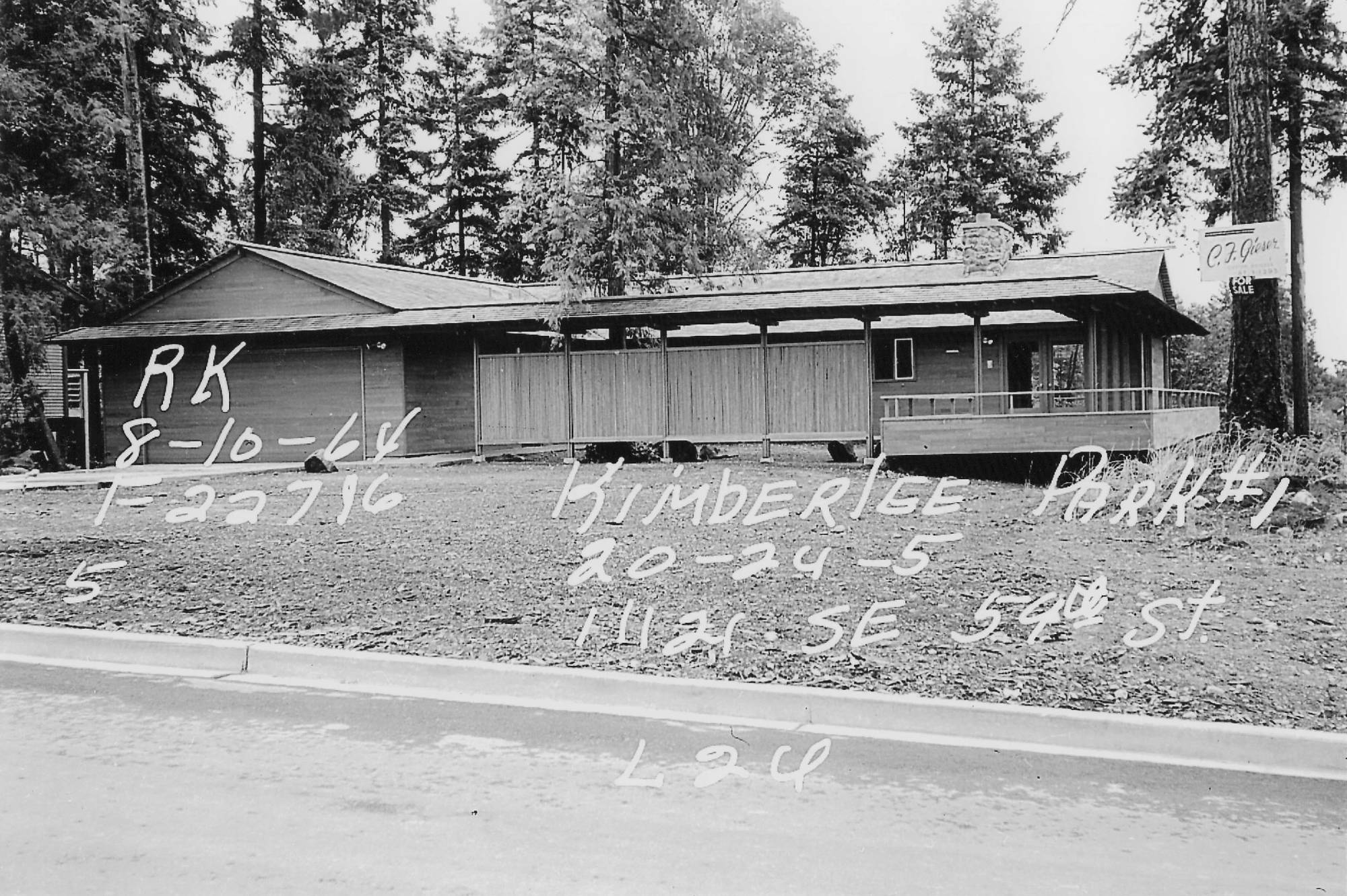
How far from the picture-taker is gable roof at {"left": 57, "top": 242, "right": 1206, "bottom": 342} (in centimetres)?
2078

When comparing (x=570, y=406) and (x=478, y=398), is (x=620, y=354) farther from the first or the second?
(x=478, y=398)

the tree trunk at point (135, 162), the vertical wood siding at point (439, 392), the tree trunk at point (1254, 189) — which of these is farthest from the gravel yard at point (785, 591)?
the tree trunk at point (135, 162)

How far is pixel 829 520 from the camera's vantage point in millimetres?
12398

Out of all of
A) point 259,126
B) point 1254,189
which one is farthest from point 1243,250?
point 259,126

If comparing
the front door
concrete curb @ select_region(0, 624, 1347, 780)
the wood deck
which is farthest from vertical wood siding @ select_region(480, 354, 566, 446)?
concrete curb @ select_region(0, 624, 1347, 780)

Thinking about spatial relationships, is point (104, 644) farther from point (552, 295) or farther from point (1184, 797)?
point (552, 295)

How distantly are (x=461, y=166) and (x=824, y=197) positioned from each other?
13373mm

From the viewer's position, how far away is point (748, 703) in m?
6.94

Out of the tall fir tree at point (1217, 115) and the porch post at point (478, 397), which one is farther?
the tall fir tree at point (1217, 115)

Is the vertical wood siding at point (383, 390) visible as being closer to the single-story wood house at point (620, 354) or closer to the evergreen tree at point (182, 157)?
the single-story wood house at point (620, 354)

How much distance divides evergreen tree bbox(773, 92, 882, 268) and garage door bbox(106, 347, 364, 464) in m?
19.0

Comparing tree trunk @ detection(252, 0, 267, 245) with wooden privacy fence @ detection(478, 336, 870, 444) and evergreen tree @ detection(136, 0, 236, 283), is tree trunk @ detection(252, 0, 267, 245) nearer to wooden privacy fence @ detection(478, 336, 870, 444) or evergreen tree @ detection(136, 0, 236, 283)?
evergreen tree @ detection(136, 0, 236, 283)

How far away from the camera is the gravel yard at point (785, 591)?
7340mm

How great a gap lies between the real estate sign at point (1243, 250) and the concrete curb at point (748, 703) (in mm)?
7269
